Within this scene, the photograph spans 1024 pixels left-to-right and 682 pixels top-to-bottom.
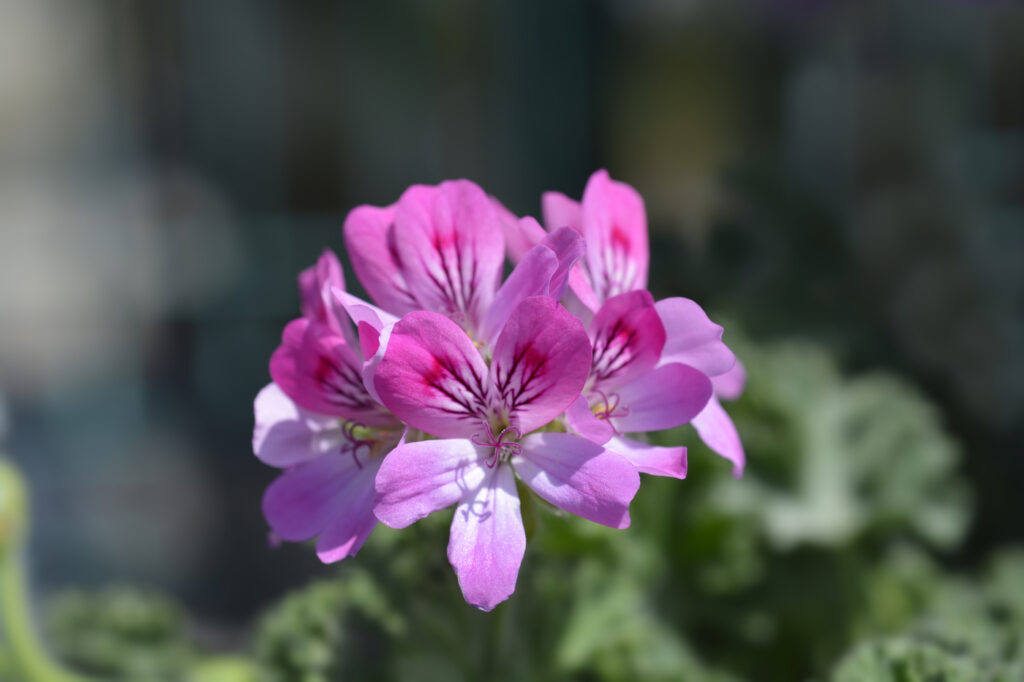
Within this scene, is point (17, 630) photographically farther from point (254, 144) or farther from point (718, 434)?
point (254, 144)

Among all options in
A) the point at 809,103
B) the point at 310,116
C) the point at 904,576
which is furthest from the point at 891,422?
the point at 310,116

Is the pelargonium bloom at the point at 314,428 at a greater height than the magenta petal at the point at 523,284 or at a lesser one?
lesser

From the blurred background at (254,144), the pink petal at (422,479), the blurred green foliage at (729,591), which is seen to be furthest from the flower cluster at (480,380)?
the blurred background at (254,144)

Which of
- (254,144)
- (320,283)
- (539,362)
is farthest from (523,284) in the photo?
(254,144)

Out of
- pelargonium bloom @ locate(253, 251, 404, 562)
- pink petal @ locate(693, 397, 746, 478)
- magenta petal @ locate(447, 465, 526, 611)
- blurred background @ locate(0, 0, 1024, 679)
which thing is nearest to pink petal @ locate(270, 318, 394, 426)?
pelargonium bloom @ locate(253, 251, 404, 562)

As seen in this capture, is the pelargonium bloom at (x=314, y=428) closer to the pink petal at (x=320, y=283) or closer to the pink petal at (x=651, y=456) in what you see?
the pink petal at (x=320, y=283)

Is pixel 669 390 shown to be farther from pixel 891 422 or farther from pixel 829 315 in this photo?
pixel 829 315

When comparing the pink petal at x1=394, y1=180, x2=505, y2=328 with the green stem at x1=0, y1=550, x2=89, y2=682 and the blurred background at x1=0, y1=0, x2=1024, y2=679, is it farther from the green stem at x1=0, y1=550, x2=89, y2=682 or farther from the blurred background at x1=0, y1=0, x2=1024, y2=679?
the blurred background at x1=0, y1=0, x2=1024, y2=679
